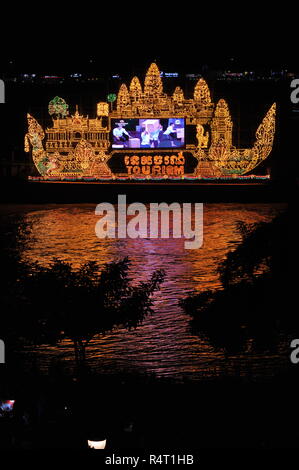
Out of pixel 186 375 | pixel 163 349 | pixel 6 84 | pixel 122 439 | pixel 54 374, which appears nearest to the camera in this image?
pixel 122 439

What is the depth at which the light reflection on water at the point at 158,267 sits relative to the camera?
26.7 ft

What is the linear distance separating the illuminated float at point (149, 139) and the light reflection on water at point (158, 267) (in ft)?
7.94

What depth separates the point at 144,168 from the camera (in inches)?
949

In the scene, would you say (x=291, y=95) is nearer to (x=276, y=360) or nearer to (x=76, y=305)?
(x=276, y=360)

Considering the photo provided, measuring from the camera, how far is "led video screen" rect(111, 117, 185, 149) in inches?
931

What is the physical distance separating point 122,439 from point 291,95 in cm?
2104

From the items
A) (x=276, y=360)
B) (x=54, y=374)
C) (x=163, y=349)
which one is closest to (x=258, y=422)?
(x=54, y=374)
